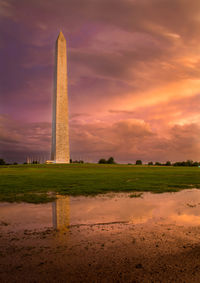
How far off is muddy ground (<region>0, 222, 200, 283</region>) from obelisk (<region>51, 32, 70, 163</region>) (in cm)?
5373

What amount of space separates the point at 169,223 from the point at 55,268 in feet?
13.0

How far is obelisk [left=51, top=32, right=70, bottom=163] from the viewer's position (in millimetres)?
58156

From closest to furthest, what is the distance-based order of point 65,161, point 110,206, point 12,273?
A: 1. point 12,273
2. point 110,206
3. point 65,161

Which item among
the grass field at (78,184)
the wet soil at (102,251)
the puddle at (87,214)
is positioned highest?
the wet soil at (102,251)

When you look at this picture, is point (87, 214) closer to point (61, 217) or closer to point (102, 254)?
point (61, 217)

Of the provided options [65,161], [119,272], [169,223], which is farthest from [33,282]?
[65,161]

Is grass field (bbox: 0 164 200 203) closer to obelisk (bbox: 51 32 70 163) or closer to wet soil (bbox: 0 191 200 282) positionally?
wet soil (bbox: 0 191 200 282)

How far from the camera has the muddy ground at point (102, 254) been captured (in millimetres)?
3404


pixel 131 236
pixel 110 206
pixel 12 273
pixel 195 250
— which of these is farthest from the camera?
pixel 110 206

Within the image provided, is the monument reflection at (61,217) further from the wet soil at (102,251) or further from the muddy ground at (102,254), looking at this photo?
the muddy ground at (102,254)

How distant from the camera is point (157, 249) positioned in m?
4.41

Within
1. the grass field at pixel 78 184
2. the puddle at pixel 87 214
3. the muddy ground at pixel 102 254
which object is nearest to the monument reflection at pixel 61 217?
the puddle at pixel 87 214

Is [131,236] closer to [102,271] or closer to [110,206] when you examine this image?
[102,271]

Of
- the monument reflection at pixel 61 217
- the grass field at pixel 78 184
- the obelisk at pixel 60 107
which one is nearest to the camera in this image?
the monument reflection at pixel 61 217
